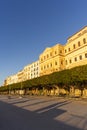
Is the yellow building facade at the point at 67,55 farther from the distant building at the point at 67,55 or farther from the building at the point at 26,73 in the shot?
the building at the point at 26,73

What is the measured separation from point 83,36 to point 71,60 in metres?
10.2

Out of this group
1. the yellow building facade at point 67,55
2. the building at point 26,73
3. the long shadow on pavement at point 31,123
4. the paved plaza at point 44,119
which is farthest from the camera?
the building at point 26,73

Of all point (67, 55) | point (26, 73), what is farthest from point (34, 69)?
point (67, 55)

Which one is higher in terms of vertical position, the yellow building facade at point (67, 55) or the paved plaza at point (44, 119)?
the yellow building facade at point (67, 55)

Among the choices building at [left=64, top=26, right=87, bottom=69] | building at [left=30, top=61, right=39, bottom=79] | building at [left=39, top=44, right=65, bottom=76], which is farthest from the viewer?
building at [left=30, top=61, right=39, bottom=79]

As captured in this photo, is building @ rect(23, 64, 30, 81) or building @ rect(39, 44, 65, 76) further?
building @ rect(23, 64, 30, 81)

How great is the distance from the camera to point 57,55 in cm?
7369

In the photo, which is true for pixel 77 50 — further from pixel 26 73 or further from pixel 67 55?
pixel 26 73

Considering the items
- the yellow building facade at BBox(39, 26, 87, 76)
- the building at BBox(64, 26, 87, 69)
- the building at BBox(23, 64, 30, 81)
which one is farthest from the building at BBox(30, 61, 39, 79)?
the building at BBox(64, 26, 87, 69)

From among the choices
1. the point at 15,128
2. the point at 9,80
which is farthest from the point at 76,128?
the point at 9,80

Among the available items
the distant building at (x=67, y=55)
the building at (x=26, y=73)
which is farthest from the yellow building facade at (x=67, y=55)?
the building at (x=26, y=73)

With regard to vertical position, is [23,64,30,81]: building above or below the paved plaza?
above

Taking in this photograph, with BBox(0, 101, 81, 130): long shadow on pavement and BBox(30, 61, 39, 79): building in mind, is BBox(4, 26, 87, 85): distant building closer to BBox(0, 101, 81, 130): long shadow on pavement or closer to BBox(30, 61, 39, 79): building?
BBox(30, 61, 39, 79): building

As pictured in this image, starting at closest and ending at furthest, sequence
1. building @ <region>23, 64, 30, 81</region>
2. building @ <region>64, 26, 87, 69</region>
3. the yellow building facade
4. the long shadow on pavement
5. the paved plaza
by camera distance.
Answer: the long shadow on pavement < the paved plaza < building @ <region>64, 26, 87, 69</region> < the yellow building facade < building @ <region>23, 64, 30, 81</region>
